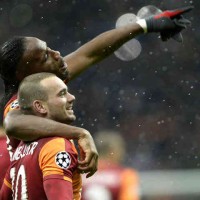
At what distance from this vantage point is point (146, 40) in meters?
8.89

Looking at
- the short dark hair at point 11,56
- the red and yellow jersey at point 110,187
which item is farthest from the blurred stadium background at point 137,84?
the short dark hair at point 11,56

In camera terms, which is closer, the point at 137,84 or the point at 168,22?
the point at 168,22

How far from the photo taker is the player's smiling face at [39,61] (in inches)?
135

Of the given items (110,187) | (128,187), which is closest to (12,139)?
(110,187)

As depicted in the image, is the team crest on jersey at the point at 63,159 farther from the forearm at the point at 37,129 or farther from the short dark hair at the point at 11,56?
the short dark hair at the point at 11,56

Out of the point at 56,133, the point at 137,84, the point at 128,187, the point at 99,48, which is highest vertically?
the point at 56,133

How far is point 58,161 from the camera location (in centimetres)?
254

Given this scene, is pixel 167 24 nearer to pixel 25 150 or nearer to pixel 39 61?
pixel 39 61

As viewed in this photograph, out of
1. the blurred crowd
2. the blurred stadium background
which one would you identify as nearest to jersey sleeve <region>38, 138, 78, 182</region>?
the blurred stadium background

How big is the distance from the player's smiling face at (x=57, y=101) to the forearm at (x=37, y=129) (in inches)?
1.4

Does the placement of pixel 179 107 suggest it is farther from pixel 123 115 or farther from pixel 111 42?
pixel 111 42

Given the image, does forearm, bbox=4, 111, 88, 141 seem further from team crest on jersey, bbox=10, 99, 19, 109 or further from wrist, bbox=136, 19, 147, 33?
wrist, bbox=136, 19, 147, 33

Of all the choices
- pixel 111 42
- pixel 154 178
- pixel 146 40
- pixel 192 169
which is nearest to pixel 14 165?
pixel 111 42

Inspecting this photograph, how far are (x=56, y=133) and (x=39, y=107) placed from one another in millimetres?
144
